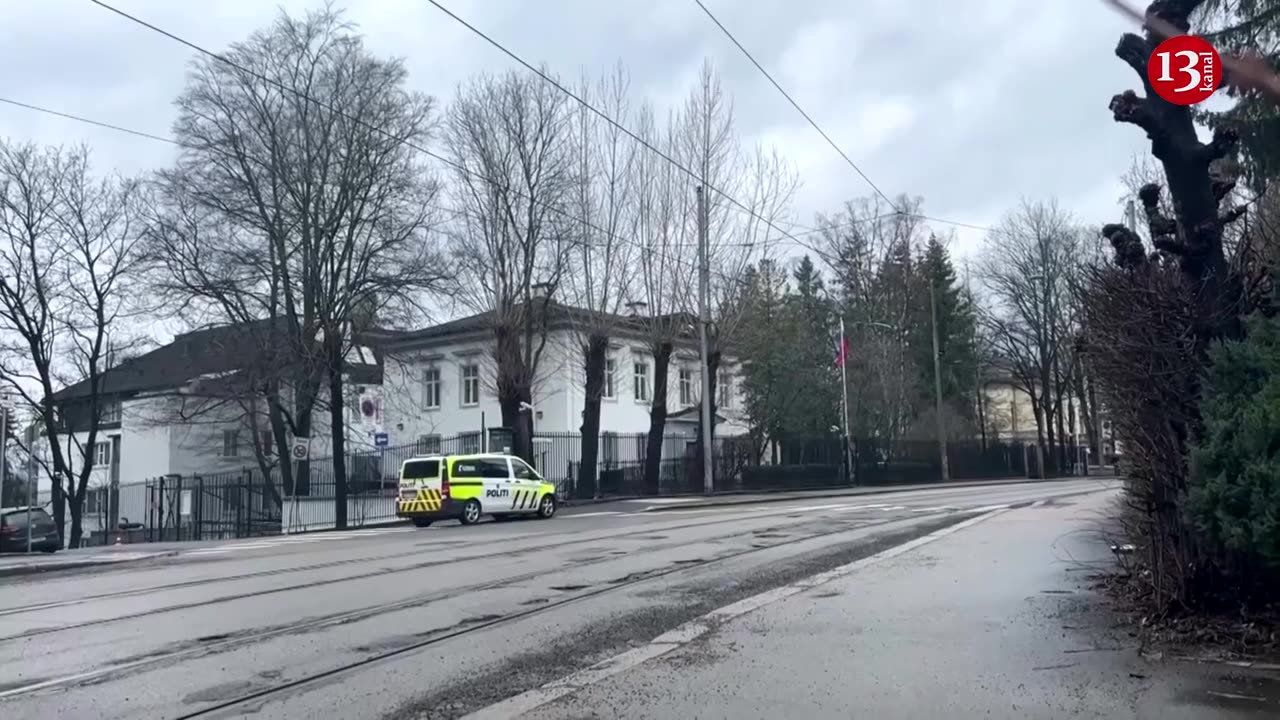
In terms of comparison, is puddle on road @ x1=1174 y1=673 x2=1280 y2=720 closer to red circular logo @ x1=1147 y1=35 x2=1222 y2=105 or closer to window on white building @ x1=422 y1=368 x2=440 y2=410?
red circular logo @ x1=1147 y1=35 x2=1222 y2=105

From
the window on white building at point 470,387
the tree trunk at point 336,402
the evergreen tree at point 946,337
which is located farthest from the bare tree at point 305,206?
the evergreen tree at point 946,337

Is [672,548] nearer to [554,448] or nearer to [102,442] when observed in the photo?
[554,448]

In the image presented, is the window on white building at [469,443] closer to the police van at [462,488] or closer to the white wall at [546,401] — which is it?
the white wall at [546,401]

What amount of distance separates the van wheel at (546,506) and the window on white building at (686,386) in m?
26.5

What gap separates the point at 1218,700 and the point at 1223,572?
1772mm

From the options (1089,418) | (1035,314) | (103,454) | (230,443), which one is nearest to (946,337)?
(1035,314)

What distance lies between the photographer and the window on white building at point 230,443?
155ft

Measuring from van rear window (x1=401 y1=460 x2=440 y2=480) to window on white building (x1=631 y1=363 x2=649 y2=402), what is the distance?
85.1ft

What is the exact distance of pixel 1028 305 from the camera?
62188mm

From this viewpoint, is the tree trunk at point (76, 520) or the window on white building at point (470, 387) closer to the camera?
the tree trunk at point (76, 520)

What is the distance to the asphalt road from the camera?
23.6ft

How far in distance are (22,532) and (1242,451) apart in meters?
30.5

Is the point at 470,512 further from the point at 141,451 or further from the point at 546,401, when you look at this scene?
the point at 141,451

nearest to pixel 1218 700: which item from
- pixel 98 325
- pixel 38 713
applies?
pixel 38 713
